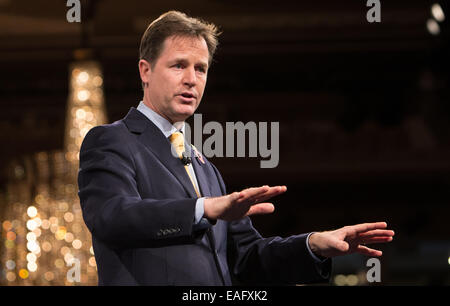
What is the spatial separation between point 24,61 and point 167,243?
6570 mm

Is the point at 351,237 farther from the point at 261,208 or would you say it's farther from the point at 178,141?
the point at 178,141

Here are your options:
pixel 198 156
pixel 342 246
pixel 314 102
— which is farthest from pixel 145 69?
pixel 314 102

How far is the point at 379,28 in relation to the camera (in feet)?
23.0

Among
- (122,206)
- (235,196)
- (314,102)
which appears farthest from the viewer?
(314,102)

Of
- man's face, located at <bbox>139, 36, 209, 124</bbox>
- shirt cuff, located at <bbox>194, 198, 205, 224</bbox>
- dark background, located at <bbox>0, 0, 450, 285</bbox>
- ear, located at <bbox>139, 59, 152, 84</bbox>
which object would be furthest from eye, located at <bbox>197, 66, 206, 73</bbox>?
dark background, located at <bbox>0, 0, 450, 285</bbox>

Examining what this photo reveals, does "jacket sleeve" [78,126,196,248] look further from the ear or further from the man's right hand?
the ear

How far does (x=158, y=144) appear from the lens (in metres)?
1.51

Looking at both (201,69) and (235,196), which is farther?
(201,69)

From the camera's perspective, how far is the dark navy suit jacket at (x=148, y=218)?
1.32 meters

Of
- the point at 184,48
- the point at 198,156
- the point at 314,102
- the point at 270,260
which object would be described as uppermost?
the point at 314,102

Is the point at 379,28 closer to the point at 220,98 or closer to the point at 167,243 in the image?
the point at 220,98

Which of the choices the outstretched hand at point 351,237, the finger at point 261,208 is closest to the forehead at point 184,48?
the finger at point 261,208

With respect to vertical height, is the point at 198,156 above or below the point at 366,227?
above

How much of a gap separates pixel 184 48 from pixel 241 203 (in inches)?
15.8
